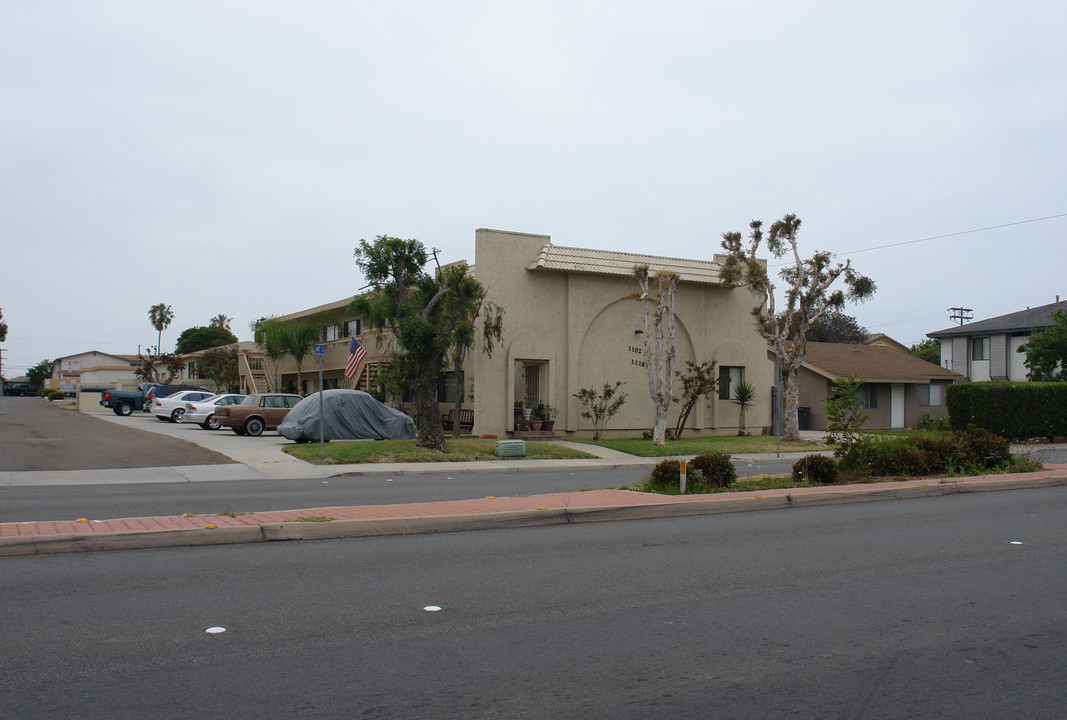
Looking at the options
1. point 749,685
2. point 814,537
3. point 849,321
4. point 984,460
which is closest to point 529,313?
point 984,460

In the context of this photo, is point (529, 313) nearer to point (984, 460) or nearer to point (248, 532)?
point (984, 460)

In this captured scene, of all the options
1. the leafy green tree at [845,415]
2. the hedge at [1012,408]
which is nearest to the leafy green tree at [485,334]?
the leafy green tree at [845,415]

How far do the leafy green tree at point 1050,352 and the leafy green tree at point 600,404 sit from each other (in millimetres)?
21450

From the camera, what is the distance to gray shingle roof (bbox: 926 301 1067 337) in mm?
46500

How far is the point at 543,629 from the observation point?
6141mm

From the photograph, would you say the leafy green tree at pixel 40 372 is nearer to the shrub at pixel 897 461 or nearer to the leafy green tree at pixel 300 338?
the leafy green tree at pixel 300 338

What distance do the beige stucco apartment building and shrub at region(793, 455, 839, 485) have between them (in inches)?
587

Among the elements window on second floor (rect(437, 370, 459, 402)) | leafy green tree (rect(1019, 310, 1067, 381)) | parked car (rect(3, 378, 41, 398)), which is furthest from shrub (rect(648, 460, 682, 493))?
parked car (rect(3, 378, 41, 398))

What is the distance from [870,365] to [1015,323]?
14.4m

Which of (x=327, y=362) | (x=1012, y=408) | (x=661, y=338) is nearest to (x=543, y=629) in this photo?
(x=661, y=338)

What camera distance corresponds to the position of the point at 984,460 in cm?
1645

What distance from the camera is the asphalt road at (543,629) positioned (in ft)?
A: 15.8

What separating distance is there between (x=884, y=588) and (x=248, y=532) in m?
6.26

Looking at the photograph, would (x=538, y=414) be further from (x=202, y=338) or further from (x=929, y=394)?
(x=202, y=338)
